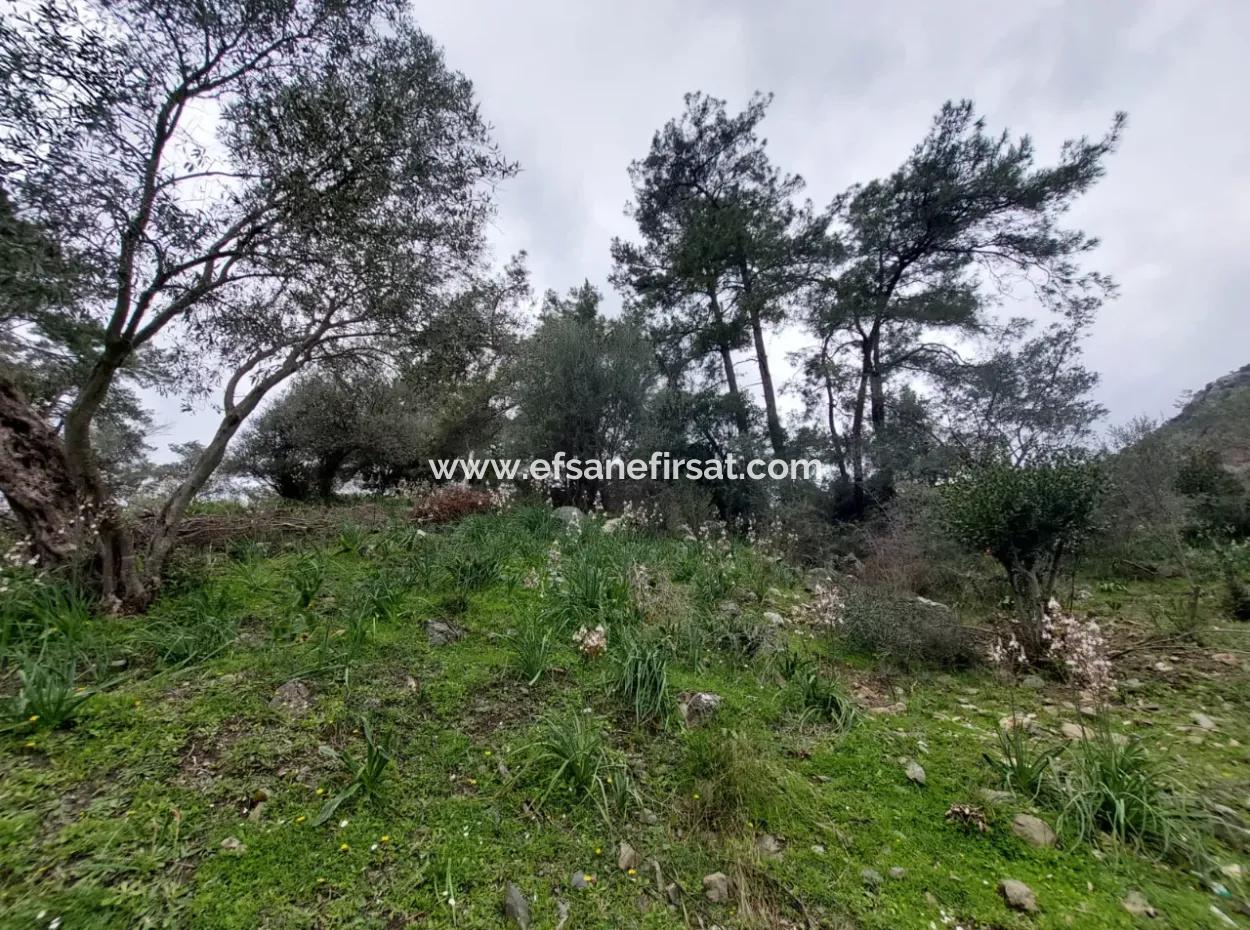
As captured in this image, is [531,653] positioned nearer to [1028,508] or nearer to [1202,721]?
[1202,721]

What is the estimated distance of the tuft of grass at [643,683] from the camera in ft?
8.97

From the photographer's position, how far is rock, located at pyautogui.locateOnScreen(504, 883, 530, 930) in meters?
1.56

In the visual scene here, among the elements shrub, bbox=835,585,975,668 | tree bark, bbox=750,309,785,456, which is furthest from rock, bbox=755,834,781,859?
tree bark, bbox=750,309,785,456

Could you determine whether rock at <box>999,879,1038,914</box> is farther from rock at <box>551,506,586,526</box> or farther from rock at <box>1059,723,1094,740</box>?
rock at <box>551,506,586,526</box>

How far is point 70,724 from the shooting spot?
2.16 metres

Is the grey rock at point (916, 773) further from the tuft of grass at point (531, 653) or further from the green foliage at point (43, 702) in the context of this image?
the green foliage at point (43, 702)

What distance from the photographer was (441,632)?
Answer: 11.3 ft

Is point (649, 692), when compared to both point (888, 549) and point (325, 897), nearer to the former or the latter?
point (325, 897)

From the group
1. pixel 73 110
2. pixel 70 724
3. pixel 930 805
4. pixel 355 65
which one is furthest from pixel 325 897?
pixel 355 65

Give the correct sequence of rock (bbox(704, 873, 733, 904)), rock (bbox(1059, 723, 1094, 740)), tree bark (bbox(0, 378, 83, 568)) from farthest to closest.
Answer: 1. tree bark (bbox(0, 378, 83, 568))
2. rock (bbox(1059, 723, 1094, 740))
3. rock (bbox(704, 873, 733, 904))

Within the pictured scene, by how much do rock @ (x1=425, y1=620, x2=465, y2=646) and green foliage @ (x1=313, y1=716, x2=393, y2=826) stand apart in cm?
117

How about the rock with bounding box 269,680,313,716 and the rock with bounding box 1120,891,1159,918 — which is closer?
the rock with bounding box 1120,891,1159,918

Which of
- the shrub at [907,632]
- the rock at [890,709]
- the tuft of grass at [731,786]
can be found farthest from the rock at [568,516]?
the tuft of grass at [731,786]

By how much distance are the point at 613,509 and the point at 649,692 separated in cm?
671
